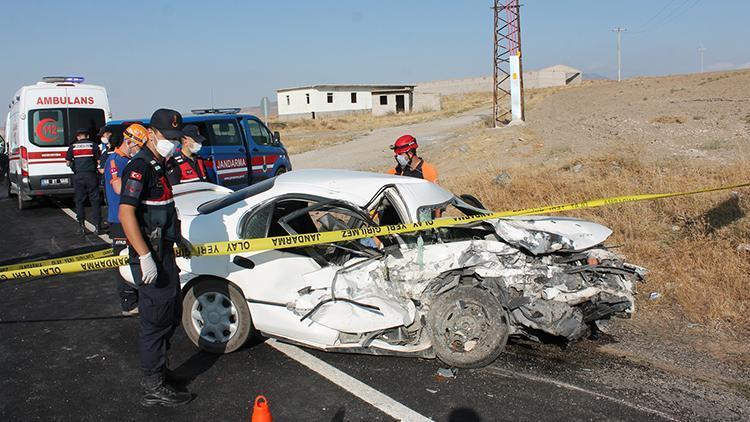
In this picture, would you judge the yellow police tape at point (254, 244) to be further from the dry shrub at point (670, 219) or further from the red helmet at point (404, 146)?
the dry shrub at point (670, 219)

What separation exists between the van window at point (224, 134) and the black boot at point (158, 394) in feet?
26.4

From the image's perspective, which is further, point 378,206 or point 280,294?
point 378,206

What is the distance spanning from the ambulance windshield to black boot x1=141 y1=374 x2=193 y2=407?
382 inches

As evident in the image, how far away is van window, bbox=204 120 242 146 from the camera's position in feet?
38.1

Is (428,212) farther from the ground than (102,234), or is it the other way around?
(428,212)

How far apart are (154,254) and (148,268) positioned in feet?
0.52

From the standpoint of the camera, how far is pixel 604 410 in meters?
3.81

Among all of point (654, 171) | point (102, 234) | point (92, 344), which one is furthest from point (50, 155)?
point (654, 171)

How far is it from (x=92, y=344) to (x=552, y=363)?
376 cm

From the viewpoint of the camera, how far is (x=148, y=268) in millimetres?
3740

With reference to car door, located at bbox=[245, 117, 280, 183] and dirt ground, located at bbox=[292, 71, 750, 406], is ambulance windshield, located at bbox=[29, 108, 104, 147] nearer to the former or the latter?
car door, located at bbox=[245, 117, 280, 183]

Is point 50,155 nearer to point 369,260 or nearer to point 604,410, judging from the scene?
point 369,260

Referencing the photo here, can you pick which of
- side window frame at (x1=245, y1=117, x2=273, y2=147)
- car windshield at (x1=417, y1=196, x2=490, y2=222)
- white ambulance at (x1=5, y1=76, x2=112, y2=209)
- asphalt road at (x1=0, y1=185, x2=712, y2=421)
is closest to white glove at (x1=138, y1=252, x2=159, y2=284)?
asphalt road at (x1=0, y1=185, x2=712, y2=421)

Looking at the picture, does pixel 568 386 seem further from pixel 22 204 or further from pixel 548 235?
pixel 22 204
